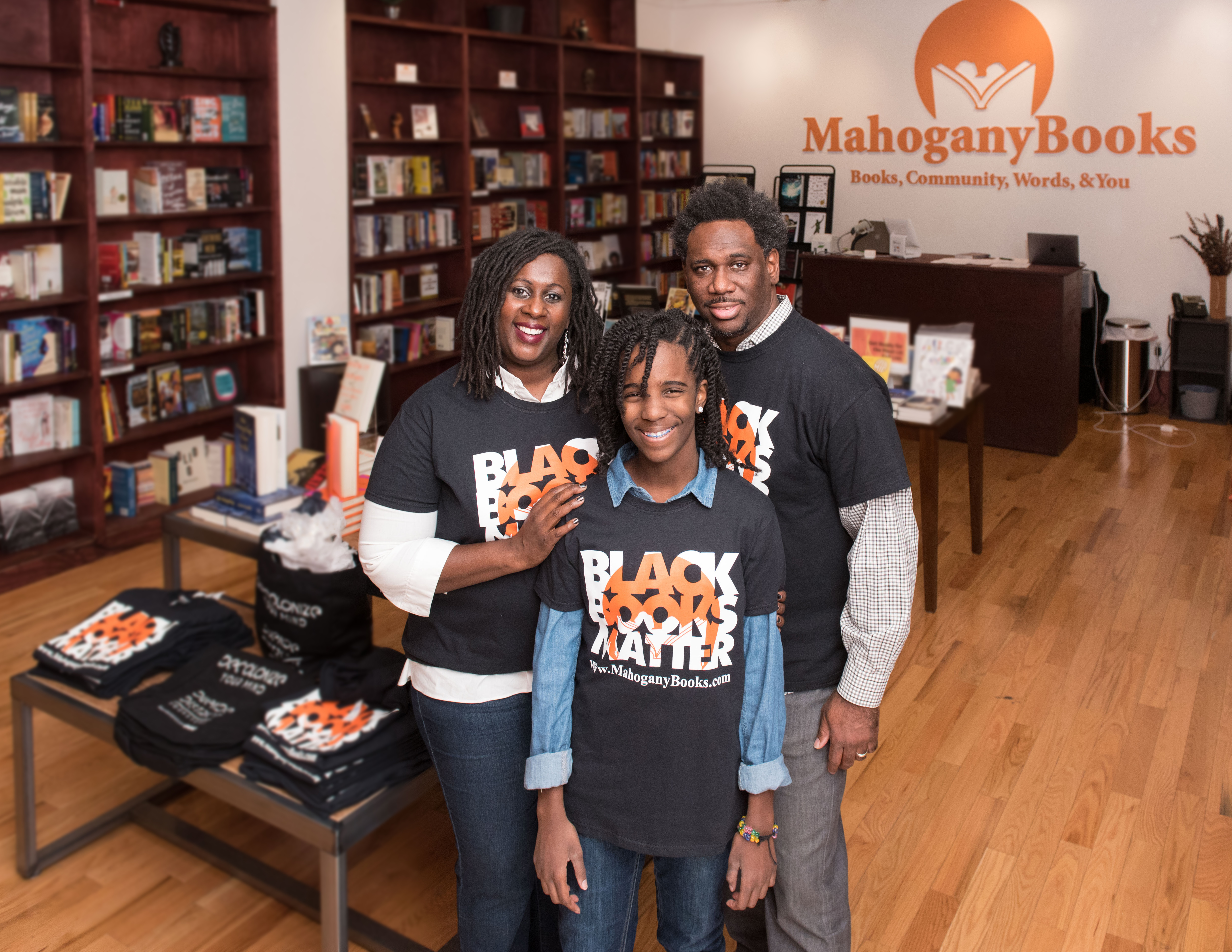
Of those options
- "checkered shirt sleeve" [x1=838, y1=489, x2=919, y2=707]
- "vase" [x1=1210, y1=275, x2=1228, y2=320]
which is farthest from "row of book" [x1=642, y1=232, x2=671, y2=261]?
"checkered shirt sleeve" [x1=838, y1=489, x2=919, y2=707]

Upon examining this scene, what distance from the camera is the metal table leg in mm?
2115

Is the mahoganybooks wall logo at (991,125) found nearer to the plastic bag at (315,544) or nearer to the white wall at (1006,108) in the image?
the white wall at (1006,108)

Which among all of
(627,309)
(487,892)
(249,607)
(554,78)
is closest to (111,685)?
(249,607)

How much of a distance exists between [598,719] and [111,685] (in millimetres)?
1453

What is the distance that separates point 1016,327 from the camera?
6.55m

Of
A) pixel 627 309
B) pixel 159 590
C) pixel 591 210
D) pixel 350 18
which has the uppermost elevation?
pixel 350 18

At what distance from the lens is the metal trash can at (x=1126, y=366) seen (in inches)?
293

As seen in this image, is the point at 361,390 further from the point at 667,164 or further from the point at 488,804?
the point at 667,164

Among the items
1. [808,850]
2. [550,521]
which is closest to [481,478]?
[550,521]

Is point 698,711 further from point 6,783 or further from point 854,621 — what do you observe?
point 6,783

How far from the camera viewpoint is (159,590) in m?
2.93

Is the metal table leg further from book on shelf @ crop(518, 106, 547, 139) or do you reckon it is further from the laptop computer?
book on shelf @ crop(518, 106, 547, 139)

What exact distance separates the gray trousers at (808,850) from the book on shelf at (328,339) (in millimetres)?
4639

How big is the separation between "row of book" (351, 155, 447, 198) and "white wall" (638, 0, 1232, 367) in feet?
10.0
